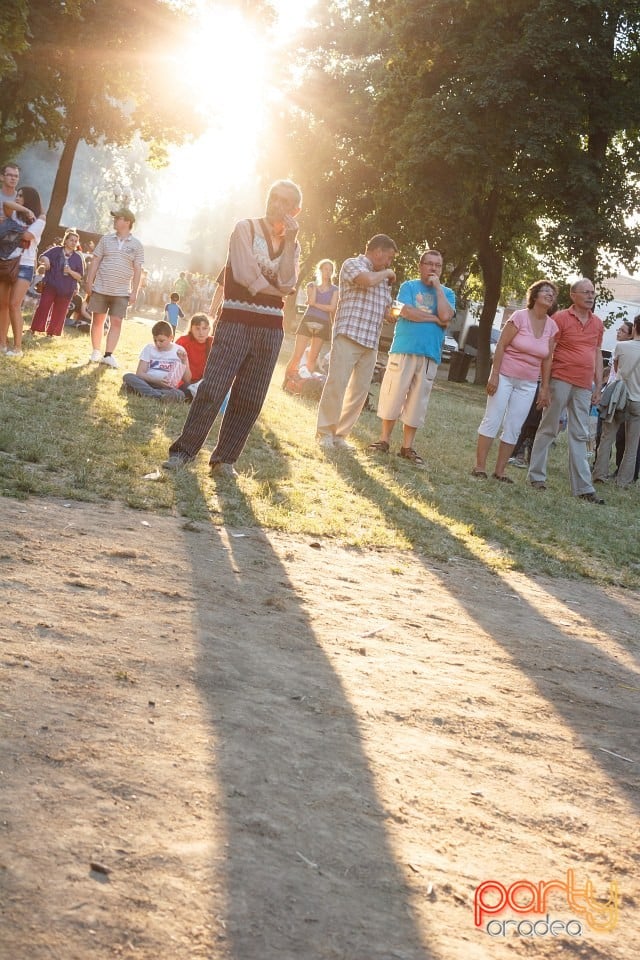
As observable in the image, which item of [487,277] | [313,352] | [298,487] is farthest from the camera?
[487,277]

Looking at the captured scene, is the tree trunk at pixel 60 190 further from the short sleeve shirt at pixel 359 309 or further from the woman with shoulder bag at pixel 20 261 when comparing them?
the short sleeve shirt at pixel 359 309

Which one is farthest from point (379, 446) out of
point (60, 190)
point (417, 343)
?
point (60, 190)

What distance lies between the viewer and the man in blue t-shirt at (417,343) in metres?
10.8

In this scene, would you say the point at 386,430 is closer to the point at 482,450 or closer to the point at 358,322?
the point at 482,450

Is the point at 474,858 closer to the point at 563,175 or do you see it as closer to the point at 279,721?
the point at 279,721

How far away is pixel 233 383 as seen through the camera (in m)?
7.92

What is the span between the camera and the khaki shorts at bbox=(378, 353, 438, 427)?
10961mm

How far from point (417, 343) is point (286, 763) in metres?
7.90

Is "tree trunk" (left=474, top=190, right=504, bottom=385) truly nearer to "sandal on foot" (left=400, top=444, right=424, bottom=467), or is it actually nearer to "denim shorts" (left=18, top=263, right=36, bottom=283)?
"denim shorts" (left=18, top=263, right=36, bottom=283)

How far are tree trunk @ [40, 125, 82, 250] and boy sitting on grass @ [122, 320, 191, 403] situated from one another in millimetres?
18526

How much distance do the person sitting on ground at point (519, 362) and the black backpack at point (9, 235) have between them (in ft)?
16.5

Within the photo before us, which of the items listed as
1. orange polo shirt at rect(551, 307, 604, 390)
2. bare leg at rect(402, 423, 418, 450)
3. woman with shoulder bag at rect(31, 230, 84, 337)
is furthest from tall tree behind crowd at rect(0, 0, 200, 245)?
orange polo shirt at rect(551, 307, 604, 390)

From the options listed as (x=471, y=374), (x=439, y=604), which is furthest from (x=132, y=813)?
(x=471, y=374)

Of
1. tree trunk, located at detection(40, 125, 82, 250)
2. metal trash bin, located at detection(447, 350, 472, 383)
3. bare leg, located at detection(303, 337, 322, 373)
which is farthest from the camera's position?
metal trash bin, located at detection(447, 350, 472, 383)
